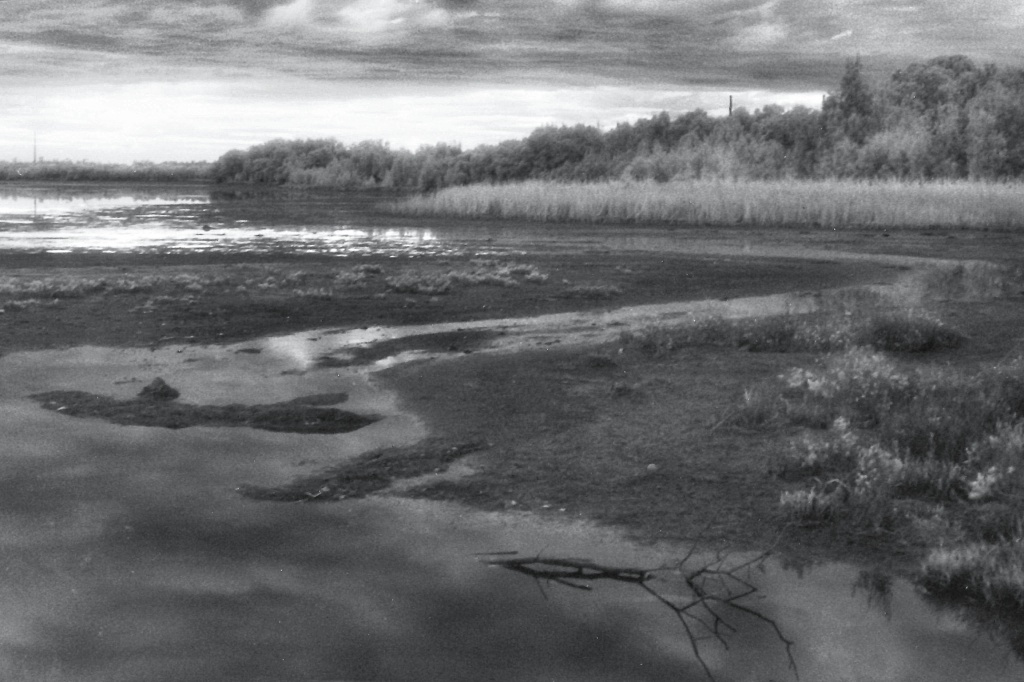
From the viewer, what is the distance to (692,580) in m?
5.41

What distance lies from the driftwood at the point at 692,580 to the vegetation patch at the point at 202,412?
331 centimetres

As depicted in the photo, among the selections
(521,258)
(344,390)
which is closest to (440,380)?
(344,390)

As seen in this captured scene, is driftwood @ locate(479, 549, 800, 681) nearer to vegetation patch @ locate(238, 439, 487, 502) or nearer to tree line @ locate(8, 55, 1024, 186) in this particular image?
vegetation patch @ locate(238, 439, 487, 502)

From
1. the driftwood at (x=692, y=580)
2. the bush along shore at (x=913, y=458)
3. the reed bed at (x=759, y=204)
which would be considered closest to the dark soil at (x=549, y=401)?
the bush along shore at (x=913, y=458)

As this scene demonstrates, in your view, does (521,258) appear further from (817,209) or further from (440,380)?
(817,209)

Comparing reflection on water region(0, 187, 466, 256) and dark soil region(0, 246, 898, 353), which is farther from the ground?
reflection on water region(0, 187, 466, 256)

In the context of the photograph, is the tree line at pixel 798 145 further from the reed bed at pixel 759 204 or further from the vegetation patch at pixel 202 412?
the vegetation patch at pixel 202 412

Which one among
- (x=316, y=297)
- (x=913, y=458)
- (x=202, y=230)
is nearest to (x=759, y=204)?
(x=202, y=230)

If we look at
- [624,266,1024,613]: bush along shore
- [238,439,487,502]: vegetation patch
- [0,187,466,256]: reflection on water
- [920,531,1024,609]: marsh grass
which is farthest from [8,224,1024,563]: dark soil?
[0,187,466,256]: reflection on water

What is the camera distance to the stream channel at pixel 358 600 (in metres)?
4.54

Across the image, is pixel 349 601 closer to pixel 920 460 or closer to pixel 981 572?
pixel 981 572

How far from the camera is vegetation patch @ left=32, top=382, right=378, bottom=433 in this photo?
8.76m

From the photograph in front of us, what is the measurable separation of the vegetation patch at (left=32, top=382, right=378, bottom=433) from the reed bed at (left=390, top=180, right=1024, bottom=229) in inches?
1362

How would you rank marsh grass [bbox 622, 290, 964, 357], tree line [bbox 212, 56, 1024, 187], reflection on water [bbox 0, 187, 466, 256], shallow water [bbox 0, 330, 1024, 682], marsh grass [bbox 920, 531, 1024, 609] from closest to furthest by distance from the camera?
shallow water [bbox 0, 330, 1024, 682] < marsh grass [bbox 920, 531, 1024, 609] < marsh grass [bbox 622, 290, 964, 357] < reflection on water [bbox 0, 187, 466, 256] < tree line [bbox 212, 56, 1024, 187]
